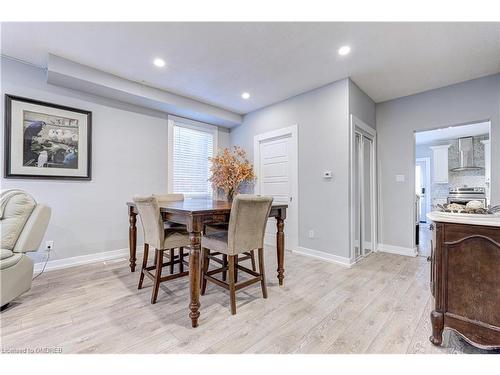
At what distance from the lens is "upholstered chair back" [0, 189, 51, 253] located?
1972 millimetres

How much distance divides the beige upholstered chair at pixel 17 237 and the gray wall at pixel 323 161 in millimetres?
3161

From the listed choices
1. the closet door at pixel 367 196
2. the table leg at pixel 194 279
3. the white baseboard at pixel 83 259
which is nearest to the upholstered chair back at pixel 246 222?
the table leg at pixel 194 279

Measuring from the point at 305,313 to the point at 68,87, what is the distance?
3.83m

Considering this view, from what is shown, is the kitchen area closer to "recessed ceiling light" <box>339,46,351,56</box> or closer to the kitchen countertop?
the kitchen countertop

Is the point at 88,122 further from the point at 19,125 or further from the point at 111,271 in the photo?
the point at 111,271

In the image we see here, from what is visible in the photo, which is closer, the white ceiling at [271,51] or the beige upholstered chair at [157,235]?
the beige upholstered chair at [157,235]

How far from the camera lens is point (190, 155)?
13.8ft

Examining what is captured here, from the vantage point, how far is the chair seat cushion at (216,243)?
189 centimetres

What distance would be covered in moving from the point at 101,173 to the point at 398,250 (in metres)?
4.69

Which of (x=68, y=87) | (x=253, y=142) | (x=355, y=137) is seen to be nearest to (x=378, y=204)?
(x=355, y=137)

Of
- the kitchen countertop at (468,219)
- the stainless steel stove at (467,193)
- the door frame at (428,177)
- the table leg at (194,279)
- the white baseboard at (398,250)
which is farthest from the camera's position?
the door frame at (428,177)

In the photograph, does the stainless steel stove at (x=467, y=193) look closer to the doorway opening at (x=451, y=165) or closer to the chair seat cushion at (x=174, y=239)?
the doorway opening at (x=451, y=165)

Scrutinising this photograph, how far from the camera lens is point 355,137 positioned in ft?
10.6

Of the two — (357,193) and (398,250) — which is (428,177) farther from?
(357,193)
